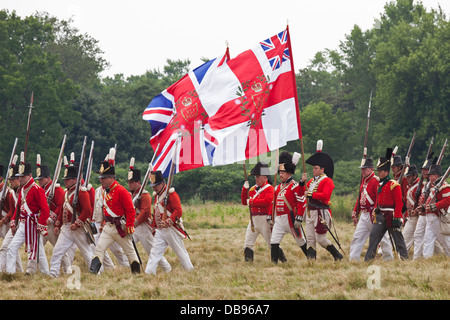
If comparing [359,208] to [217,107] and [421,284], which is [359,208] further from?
[421,284]

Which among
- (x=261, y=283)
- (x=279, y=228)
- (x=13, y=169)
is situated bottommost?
(x=261, y=283)

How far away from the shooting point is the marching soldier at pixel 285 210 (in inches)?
499

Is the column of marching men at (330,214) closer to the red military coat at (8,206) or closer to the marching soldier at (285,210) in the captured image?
the marching soldier at (285,210)

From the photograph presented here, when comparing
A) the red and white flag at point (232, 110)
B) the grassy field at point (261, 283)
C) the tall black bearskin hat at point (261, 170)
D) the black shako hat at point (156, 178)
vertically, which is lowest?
the grassy field at point (261, 283)

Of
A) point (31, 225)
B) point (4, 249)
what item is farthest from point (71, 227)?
point (4, 249)

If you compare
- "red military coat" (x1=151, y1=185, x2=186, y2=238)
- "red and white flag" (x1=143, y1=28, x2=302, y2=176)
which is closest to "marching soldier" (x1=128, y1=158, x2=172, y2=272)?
"red and white flag" (x1=143, y1=28, x2=302, y2=176)

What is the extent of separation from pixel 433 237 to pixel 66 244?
21.8 feet

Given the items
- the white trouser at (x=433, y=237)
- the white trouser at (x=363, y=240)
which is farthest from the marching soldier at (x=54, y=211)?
the white trouser at (x=433, y=237)

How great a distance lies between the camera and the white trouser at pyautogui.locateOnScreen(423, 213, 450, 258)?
1305 centimetres

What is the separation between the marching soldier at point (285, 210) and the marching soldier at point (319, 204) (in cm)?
23

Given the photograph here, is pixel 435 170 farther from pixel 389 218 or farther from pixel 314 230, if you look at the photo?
pixel 314 230

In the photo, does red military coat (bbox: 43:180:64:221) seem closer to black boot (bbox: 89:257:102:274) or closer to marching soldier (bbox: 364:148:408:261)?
black boot (bbox: 89:257:102:274)

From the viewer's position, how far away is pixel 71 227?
11.9m
